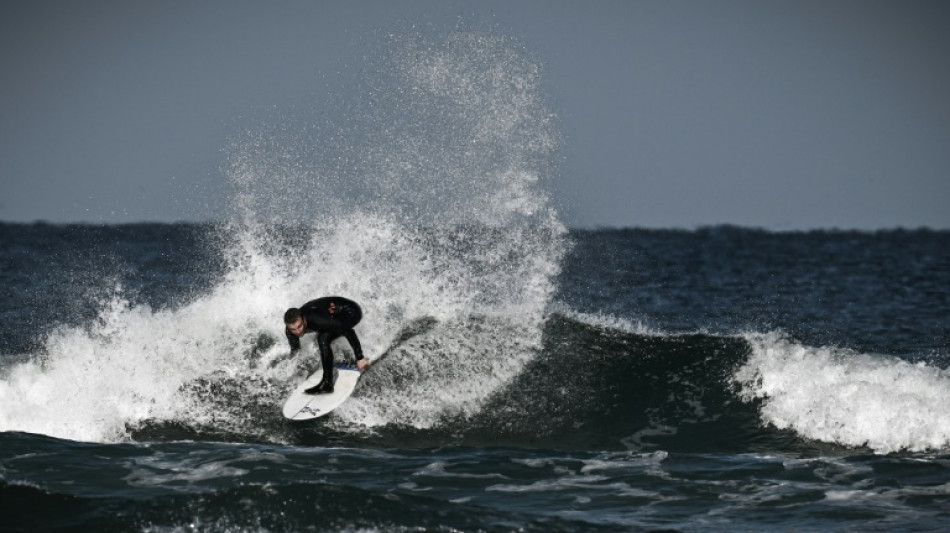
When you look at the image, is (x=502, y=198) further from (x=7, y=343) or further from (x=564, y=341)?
(x=7, y=343)

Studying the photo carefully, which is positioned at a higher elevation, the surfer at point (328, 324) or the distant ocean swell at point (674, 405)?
the surfer at point (328, 324)

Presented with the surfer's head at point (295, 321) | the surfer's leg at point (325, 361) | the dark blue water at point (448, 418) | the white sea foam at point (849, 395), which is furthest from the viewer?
the white sea foam at point (849, 395)

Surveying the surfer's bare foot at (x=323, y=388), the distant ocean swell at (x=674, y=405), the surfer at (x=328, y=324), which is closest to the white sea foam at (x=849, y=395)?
the distant ocean swell at (x=674, y=405)

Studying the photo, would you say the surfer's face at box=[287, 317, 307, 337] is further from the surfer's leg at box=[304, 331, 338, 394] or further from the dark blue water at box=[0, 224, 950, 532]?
the dark blue water at box=[0, 224, 950, 532]

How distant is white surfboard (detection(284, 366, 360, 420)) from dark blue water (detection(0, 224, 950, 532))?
0.80 ft

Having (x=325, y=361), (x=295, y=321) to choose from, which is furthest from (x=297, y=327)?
(x=325, y=361)

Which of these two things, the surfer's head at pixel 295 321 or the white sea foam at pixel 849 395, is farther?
the white sea foam at pixel 849 395

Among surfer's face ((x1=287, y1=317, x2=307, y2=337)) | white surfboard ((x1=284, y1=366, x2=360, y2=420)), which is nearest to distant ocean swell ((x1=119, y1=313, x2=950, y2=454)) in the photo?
white surfboard ((x1=284, y1=366, x2=360, y2=420))

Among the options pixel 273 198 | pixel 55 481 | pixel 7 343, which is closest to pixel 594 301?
pixel 273 198

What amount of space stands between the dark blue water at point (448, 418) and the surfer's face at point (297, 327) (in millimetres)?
1224

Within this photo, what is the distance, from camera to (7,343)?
57.1ft

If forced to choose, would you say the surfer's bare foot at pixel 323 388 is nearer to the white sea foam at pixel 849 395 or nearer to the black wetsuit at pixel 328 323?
the black wetsuit at pixel 328 323

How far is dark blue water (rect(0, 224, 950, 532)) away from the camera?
8.97m

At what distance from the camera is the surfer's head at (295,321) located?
1126cm
